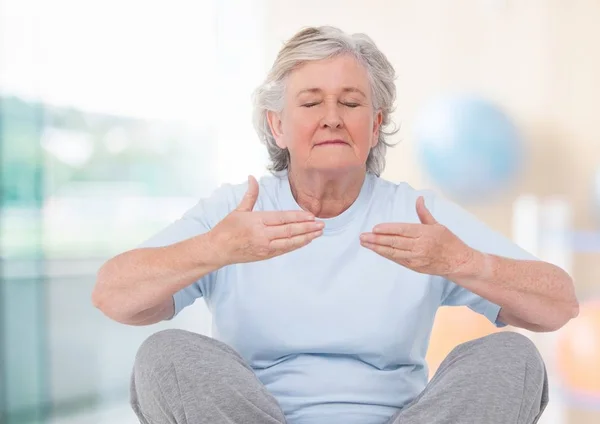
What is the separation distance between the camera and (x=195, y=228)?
5.38ft

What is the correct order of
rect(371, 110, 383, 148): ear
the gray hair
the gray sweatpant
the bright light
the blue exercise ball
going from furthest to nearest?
the blue exercise ball
the bright light
rect(371, 110, 383, 148): ear
the gray hair
the gray sweatpant

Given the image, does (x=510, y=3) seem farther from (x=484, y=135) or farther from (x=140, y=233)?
(x=140, y=233)

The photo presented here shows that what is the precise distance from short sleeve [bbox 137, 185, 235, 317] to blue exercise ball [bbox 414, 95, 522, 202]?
2018 mm

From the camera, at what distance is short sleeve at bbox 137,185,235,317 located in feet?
5.26

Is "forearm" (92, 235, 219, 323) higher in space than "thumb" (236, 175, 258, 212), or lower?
lower

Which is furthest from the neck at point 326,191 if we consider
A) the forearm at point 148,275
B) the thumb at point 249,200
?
the forearm at point 148,275

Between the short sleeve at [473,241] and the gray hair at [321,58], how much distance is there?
0.23 meters

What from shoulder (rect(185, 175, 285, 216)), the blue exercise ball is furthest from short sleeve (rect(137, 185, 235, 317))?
the blue exercise ball

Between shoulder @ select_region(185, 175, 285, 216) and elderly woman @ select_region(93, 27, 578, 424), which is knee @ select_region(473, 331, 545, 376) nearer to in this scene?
elderly woman @ select_region(93, 27, 578, 424)

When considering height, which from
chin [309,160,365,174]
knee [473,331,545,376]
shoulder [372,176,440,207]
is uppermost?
chin [309,160,365,174]

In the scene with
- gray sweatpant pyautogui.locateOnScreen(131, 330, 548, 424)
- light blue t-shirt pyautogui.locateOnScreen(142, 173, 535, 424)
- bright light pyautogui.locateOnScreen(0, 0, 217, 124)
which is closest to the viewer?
gray sweatpant pyautogui.locateOnScreen(131, 330, 548, 424)

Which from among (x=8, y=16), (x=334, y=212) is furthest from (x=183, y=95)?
(x=334, y=212)

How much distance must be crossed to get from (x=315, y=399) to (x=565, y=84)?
2.96 metres

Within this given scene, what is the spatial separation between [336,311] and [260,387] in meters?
0.24
